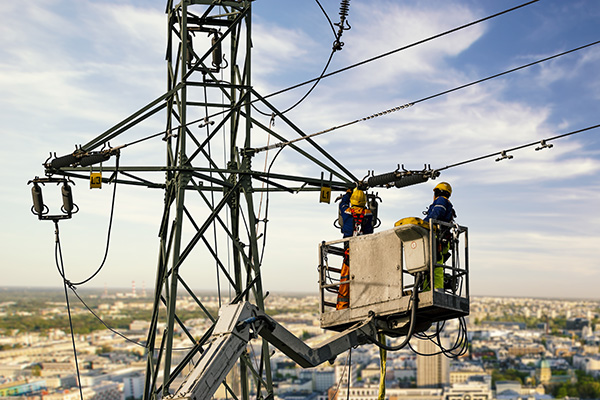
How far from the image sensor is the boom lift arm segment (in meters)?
11.3

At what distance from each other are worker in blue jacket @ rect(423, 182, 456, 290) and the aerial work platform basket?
0.04ft

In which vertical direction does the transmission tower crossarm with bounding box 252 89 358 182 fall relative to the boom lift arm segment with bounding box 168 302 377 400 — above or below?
above

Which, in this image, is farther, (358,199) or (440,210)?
(358,199)

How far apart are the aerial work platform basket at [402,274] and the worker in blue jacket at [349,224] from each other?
0.59 feet

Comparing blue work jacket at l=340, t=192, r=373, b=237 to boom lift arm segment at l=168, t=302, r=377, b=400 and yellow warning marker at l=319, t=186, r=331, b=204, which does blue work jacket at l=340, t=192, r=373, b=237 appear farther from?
yellow warning marker at l=319, t=186, r=331, b=204

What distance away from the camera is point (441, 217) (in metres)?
13.4

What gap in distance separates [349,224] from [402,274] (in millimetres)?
1794

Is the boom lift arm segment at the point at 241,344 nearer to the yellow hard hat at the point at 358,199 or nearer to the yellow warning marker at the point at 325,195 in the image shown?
the yellow hard hat at the point at 358,199

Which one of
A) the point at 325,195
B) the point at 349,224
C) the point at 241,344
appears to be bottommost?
the point at 241,344

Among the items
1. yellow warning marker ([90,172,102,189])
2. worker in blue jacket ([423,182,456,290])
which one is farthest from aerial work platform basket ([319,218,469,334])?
yellow warning marker ([90,172,102,189])

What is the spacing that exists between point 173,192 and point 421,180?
4365mm

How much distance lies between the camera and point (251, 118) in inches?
686

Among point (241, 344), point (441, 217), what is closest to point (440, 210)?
point (441, 217)

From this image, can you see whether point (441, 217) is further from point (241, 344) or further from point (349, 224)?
point (241, 344)
